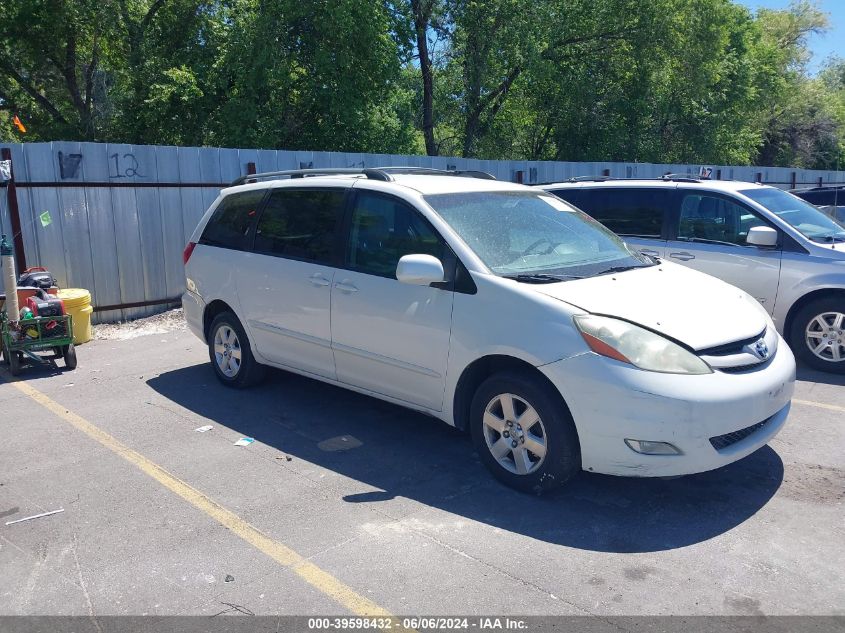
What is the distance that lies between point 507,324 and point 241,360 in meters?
3.02

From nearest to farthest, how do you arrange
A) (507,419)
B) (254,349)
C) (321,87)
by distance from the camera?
(507,419) → (254,349) → (321,87)

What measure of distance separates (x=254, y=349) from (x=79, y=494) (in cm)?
204

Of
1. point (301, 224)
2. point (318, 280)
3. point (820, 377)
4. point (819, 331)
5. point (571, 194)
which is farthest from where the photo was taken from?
point (571, 194)

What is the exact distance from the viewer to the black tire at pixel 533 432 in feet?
13.5

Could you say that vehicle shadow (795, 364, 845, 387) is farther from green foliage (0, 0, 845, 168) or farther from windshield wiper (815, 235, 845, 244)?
green foliage (0, 0, 845, 168)

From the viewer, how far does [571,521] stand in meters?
4.06

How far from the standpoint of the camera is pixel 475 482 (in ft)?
15.1

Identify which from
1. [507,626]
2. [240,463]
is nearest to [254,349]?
[240,463]

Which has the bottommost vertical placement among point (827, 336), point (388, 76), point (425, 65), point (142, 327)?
point (142, 327)

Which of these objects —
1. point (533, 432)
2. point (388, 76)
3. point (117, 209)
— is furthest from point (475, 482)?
point (388, 76)

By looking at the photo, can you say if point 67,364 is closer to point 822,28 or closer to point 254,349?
point 254,349

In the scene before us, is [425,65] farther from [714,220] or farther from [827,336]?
[827,336]

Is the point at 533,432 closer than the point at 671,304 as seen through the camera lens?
Yes

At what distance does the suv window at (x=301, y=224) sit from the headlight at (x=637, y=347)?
2238mm
